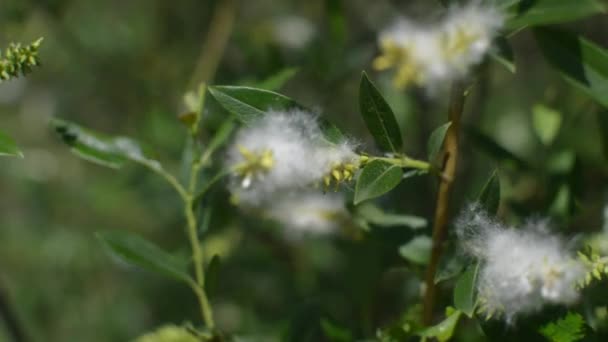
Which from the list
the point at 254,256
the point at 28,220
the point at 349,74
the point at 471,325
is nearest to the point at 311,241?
the point at 254,256

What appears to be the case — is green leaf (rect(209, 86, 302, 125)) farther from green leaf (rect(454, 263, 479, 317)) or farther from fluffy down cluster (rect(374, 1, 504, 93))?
green leaf (rect(454, 263, 479, 317))

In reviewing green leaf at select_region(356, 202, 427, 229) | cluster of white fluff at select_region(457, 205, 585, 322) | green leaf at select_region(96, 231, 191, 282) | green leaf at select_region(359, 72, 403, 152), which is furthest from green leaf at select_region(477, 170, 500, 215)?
green leaf at select_region(96, 231, 191, 282)

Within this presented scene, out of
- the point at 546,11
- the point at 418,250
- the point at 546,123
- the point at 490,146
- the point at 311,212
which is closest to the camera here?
the point at 546,11

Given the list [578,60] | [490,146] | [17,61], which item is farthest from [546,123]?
[17,61]

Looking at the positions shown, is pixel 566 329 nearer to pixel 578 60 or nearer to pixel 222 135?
pixel 578 60

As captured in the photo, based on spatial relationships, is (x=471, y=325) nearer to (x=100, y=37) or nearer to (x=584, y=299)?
(x=584, y=299)
